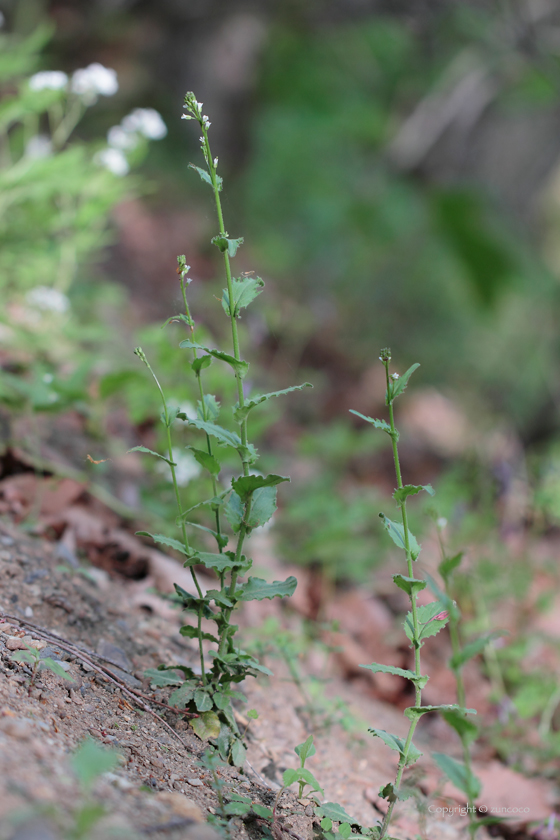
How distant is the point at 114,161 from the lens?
2355 millimetres

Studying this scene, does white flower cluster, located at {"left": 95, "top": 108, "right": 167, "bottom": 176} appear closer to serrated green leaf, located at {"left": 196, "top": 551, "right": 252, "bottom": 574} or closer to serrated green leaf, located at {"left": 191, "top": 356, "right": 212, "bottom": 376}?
serrated green leaf, located at {"left": 191, "top": 356, "right": 212, "bottom": 376}

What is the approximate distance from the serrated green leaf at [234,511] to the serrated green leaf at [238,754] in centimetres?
40

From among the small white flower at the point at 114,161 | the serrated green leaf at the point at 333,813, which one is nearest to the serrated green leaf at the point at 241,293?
the serrated green leaf at the point at 333,813

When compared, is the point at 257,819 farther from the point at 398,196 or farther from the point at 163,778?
the point at 398,196

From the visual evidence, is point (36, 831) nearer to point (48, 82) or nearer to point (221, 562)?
point (221, 562)

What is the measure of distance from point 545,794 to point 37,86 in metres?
2.57

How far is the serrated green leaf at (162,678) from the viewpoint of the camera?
3.99 ft

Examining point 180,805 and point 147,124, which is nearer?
point 180,805

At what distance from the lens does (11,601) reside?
136 cm

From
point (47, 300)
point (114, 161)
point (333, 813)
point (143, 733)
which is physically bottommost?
point (333, 813)

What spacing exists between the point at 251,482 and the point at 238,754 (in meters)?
0.52

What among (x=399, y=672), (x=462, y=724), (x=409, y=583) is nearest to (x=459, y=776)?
(x=462, y=724)

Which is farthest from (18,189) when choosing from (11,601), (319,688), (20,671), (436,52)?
(436,52)

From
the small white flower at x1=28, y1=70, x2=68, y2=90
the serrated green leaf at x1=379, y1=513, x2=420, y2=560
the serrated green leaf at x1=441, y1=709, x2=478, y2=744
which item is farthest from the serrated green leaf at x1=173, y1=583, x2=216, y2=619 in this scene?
the small white flower at x1=28, y1=70, x2=68, y2=90
